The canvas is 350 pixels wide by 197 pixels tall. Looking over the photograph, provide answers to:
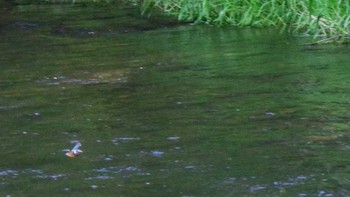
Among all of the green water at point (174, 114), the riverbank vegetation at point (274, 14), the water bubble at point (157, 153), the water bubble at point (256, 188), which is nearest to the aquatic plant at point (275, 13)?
the riverbank vegetation at point (274, 14)

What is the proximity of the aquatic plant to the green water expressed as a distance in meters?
0.28

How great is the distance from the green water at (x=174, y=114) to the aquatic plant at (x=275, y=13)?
0.93ft

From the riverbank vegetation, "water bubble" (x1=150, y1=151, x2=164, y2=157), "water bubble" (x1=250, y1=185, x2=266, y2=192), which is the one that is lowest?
"water bubble" (x1=250, y1=185, x2=266, y2=192)

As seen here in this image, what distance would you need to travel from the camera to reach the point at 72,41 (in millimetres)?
7750

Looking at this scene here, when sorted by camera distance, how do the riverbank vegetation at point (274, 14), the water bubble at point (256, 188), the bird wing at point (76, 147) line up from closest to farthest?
the water bubble at point (256, 188), the bird wing at point (76, 147), the riverbank vegetation at point (274, 14)

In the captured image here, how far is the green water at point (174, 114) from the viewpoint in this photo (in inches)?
157

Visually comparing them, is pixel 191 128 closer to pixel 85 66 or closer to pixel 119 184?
pixel 119 184

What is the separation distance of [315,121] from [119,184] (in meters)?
1.37

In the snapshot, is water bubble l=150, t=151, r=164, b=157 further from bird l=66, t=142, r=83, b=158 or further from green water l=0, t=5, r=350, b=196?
bird l=66, t=142, r=83, b=158

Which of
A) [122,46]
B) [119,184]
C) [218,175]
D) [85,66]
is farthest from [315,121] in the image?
[122,46]

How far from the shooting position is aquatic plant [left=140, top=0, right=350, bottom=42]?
7496mm

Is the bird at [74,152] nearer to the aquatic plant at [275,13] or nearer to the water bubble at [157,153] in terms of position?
the water bubble at [157,153]

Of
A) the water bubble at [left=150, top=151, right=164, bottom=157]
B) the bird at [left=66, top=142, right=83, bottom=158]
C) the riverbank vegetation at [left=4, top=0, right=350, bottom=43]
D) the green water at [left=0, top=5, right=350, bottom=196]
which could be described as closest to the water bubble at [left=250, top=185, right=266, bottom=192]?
the green water at [left=0, top=5, right=350, bottom=196]

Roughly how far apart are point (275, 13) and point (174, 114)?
3360 mm
